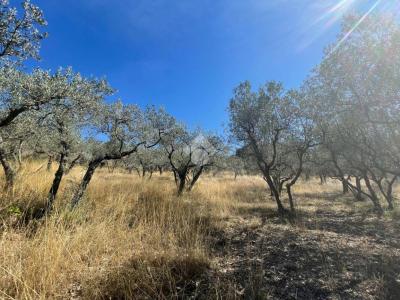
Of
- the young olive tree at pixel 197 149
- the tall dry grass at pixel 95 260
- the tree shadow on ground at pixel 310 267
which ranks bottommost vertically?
the tree shadow on ground at pixel 310 267

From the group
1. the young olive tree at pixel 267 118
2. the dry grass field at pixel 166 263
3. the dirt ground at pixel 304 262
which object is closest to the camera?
the dry grass field at pixel 166 263

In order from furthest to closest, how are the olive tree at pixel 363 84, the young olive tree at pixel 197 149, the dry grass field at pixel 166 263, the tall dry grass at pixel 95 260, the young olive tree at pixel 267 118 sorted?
the young olive tree at pixel 197 149 → the young olive tree at pixel 267 118 → the olive tree at pixel 363 84 → the dry grass field at pixel 166 263 → the tall dry grass at pixel 95 260

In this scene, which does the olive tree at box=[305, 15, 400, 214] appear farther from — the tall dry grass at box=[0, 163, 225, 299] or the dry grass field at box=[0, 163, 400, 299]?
the tall dry grass at box=[0, 163, 225, 299]

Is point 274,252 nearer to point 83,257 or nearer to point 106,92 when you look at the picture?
point 83,257

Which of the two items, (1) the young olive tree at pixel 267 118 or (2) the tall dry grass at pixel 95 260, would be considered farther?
(1) the young olive tree at pixel 267 118

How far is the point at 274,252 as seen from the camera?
19.0 feet

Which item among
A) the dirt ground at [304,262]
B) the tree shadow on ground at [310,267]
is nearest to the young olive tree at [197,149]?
the dirt ground at [304,262]

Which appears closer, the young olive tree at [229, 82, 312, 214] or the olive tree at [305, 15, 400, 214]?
the olive tree at [305, 15, 400, 214]

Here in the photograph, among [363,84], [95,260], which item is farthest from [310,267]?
[363,84]

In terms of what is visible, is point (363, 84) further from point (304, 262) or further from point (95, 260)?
point (95, 260)

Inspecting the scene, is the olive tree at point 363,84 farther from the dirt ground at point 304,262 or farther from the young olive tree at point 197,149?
the young olive tree at point 197,149

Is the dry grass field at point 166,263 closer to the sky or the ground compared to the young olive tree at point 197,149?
closer to the ground

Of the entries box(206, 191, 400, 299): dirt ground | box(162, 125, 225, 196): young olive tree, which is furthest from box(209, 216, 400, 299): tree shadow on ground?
box(162, 125, 225, 196): young olive tree

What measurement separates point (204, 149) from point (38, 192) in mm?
12952
